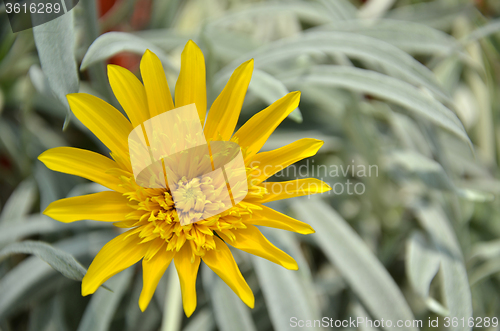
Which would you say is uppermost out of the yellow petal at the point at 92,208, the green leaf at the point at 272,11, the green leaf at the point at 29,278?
the green leaf at the point at 272,11

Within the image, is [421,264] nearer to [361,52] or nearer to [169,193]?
[361,52]

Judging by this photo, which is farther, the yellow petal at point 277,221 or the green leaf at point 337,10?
the green leaf at point 337,10

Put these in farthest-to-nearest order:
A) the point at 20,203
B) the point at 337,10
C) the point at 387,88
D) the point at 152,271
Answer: the point at 337,10 < the point at 20,203 < the point at 387,88 < the point at 152,271

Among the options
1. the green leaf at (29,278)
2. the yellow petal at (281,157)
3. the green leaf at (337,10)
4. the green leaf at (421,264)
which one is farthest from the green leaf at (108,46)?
the green leaf at (421,264)

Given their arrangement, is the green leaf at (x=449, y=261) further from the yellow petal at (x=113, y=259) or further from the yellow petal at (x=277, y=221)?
the yellow petal at (x=113, y=259)

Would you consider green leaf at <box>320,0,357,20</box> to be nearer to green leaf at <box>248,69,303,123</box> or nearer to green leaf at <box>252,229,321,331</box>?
green leaf at <box>248,69,303,123</box>

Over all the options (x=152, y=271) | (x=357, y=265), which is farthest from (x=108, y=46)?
(x=357, y=265)
